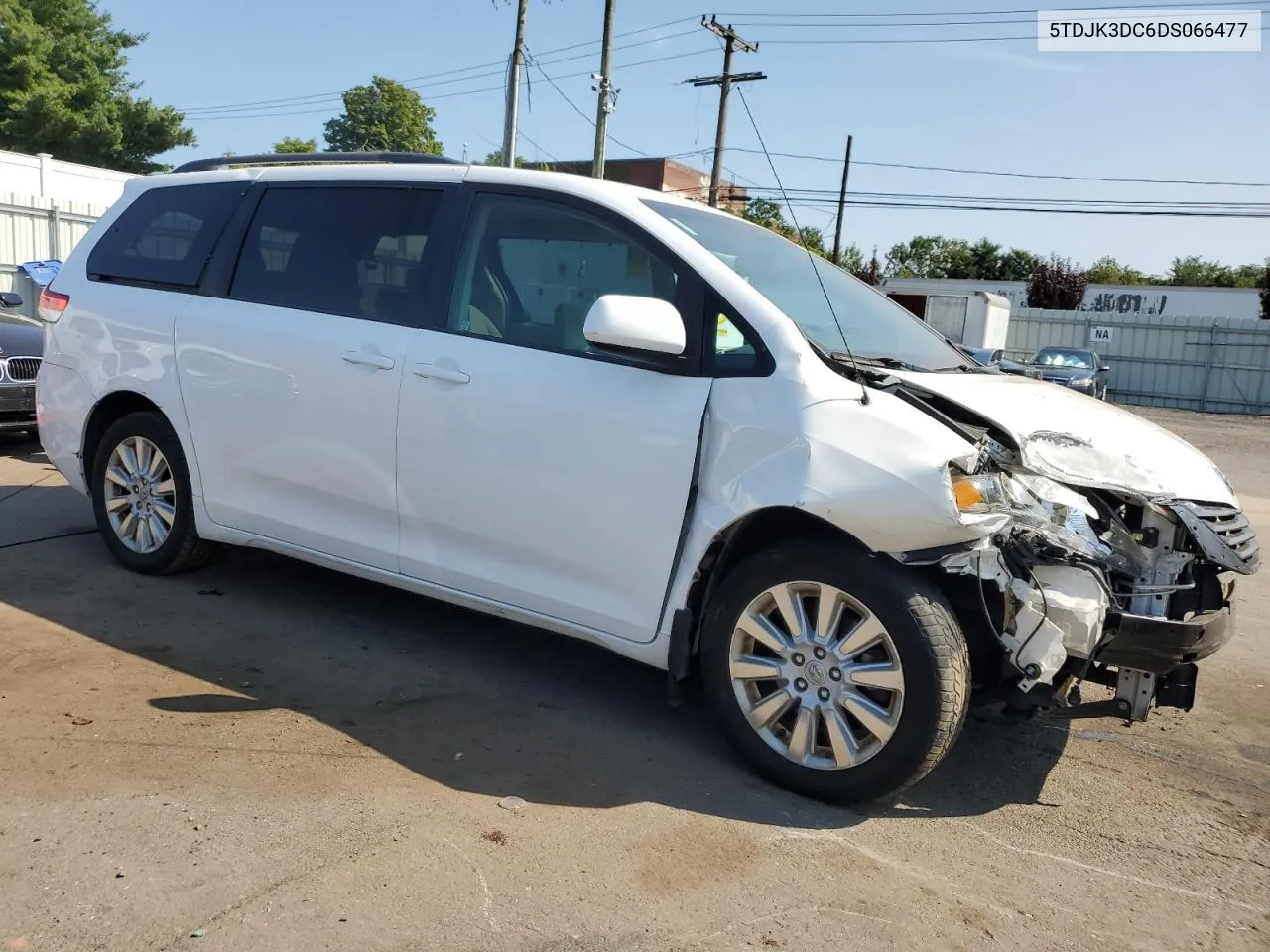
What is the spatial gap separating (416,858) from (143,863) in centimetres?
71

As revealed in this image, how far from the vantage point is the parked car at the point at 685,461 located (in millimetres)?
3119

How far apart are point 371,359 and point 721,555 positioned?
1.63m

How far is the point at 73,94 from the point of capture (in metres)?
46.4

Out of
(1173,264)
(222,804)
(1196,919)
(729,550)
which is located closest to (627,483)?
(729,550)

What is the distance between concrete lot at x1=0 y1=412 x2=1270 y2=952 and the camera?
2.63 metres

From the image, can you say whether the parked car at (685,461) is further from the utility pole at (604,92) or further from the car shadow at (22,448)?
the utility pole at (604,92)

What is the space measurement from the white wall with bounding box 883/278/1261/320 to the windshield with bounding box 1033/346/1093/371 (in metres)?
15.8

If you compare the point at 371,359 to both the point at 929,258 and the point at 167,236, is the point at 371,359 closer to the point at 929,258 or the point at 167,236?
the point at 167,236

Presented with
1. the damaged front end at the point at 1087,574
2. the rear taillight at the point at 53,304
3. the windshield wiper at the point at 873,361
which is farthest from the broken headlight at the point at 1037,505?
the rear taillight at the point at 53,304

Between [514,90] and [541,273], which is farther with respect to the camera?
→ [514,90]

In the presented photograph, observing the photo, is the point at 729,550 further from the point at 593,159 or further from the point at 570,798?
the point at 593,159

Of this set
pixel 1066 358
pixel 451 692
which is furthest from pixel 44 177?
pixel 451 692

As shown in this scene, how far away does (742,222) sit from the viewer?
4.35 m

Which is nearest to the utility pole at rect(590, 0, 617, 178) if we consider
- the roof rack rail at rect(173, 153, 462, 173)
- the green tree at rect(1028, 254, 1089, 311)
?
the roof rack rail at rect(173, 153, 462, 173)
